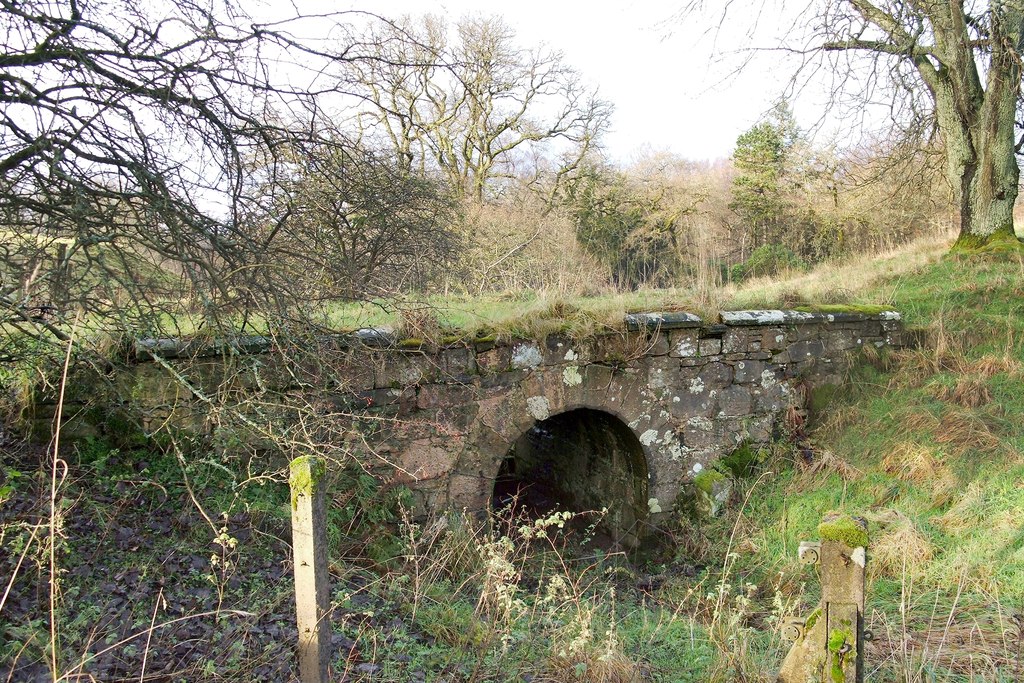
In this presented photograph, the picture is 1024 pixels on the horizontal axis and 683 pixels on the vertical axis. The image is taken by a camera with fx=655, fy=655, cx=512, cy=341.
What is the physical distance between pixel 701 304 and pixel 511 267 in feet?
14.6

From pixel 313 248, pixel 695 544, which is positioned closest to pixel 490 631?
pixel 313 248

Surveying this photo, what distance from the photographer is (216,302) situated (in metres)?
4.10

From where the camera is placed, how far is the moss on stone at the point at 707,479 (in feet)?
21.1

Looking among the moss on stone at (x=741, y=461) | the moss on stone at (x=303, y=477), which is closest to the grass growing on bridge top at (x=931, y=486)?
the moss on stone at (x=741, y=461)

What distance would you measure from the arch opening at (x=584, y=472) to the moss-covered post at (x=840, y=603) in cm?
338

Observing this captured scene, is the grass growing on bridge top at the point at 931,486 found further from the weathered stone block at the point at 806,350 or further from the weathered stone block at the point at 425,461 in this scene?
the weathered stone block at the point at 425,461

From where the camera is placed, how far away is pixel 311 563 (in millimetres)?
2355

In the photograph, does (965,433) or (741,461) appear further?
(741,461)

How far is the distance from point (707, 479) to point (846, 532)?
4260 millimetres

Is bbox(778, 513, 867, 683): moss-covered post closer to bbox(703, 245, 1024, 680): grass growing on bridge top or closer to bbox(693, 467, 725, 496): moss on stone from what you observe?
bbox(703, 245, 1024, 680): grass growing on bridge top

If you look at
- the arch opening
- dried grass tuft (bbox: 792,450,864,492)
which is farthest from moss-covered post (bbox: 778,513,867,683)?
dried grass tuft (bbox: 792,450,864,492)

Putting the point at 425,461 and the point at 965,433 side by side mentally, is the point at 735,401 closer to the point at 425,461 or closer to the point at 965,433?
the point at 965,433

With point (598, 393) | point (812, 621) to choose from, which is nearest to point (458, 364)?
point (598, 393)

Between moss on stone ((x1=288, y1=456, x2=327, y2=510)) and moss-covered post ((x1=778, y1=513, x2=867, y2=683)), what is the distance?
70.0 inches
